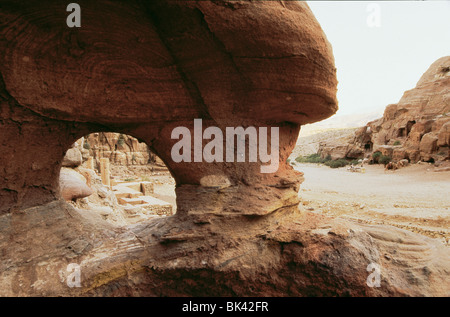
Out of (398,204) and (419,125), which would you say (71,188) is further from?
(419,125)

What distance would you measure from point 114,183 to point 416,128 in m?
19.1

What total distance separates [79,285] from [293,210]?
7.20ft

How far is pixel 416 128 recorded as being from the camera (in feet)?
56.2

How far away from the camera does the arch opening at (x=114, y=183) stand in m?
4.71

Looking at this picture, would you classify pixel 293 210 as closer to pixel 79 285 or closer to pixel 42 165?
pixel 79 285

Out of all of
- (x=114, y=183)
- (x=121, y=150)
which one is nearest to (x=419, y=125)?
(x=114, y=183)

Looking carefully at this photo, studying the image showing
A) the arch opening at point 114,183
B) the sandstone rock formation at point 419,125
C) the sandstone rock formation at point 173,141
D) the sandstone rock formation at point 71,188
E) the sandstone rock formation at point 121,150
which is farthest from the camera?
the sandstone rock formation at point 121,150

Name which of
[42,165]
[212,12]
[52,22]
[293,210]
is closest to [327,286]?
[293,210]

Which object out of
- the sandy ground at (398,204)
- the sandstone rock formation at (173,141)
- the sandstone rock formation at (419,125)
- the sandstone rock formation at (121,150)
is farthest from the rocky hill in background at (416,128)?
the sandstone rock formation at (121,150)

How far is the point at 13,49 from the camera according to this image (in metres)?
2.16

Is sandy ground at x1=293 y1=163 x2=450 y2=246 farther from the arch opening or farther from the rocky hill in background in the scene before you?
the arch opening

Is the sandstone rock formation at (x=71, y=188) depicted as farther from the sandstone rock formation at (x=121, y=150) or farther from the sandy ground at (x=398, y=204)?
the sandstone rock formation at (x=121, y=150)

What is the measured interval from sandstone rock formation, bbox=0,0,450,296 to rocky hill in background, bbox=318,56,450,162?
15.8 meters

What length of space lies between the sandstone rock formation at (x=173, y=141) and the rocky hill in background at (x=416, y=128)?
15.8 meters
